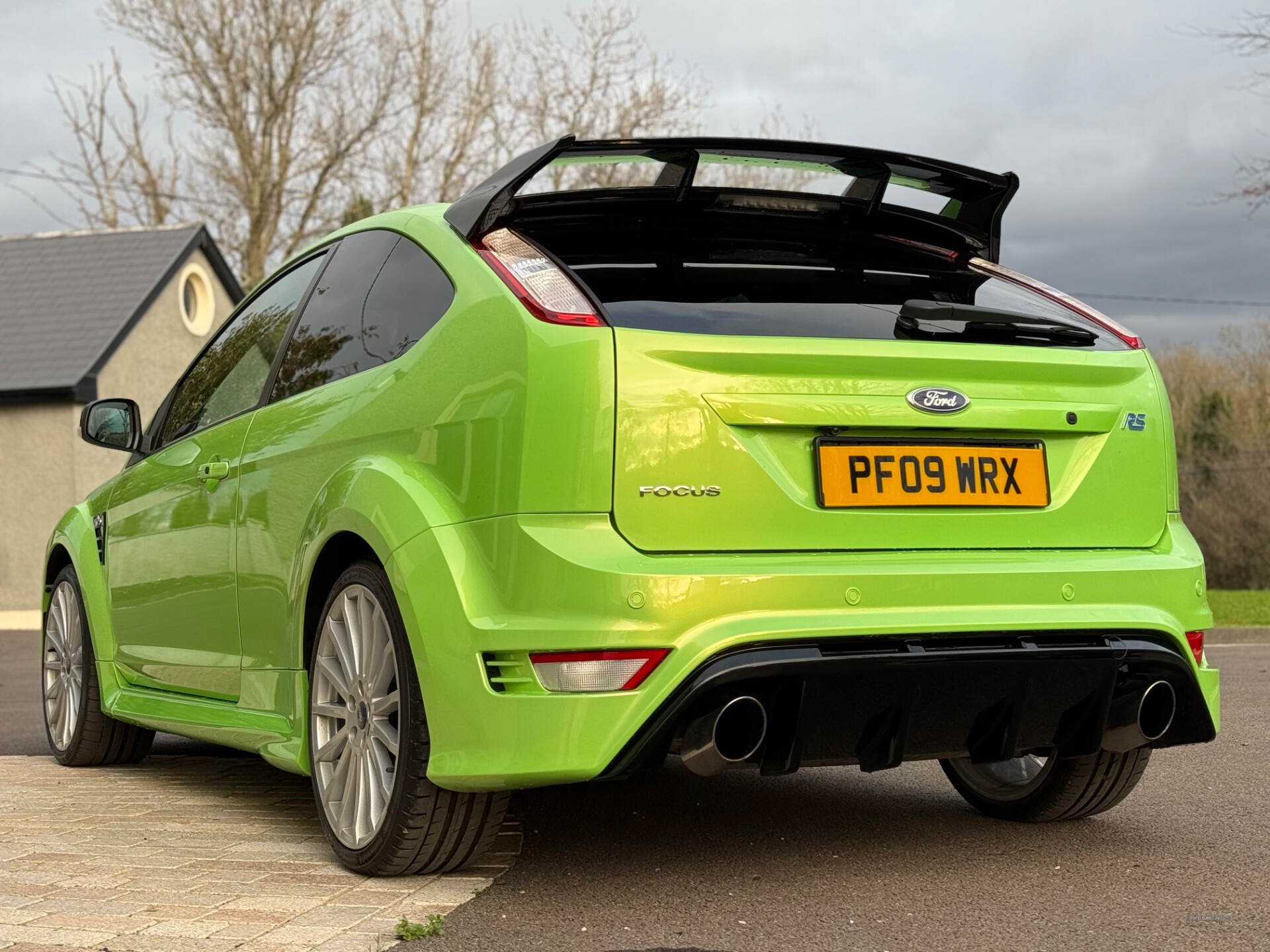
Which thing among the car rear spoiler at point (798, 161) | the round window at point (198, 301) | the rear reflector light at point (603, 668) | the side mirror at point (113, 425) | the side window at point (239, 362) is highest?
the round window at point (198, 301)

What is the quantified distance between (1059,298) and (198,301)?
79.2 feet

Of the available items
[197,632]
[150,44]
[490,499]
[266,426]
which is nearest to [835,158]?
[490,499]

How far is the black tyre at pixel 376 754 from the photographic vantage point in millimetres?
3590

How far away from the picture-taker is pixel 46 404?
22.8m

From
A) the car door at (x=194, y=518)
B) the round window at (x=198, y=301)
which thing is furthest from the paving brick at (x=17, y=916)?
the round window at (x=198, y=301)

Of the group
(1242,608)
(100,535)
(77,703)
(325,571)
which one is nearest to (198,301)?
(1242,608)

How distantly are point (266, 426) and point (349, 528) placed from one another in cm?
85

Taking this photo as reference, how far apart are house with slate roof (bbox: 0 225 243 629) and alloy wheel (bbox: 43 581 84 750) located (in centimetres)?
1507

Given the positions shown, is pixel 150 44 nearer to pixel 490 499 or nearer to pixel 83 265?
pixel 83 265

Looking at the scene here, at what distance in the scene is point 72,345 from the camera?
23281 mm

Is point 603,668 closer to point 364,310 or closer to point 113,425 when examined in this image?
point 364,310

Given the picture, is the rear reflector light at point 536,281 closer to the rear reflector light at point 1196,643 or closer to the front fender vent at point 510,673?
the front fender vent at point 510,673

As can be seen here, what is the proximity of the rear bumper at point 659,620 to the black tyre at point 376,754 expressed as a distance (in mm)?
135

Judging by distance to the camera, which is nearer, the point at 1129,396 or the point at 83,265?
the point at 1129,396
